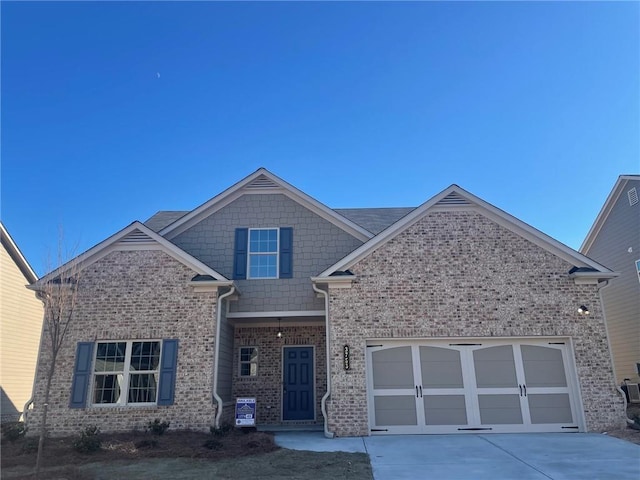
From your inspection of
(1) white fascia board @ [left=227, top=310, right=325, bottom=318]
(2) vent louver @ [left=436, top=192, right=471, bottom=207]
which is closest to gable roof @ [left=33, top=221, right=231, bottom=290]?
(1) white fascia board @ [left=227, top=310, right=325, bottom=318]

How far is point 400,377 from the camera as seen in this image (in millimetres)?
11273

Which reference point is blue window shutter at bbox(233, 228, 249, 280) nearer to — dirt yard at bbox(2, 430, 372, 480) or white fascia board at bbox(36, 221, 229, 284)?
white fascia board at bbox(36, 221, 229, 284)

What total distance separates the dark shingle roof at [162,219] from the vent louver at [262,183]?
354 centimetres

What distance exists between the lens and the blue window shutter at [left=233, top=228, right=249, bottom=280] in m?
13.6

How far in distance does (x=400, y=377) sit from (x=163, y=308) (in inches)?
254

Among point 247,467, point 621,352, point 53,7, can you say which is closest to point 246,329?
point 247,467

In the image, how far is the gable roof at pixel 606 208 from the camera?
16.7m

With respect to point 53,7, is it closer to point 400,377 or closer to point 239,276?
point 239,276

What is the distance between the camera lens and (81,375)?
11320 millimetres

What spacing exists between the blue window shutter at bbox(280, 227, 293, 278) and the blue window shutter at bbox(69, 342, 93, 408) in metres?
5.57

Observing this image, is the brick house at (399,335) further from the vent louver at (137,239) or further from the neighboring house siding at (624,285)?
the neighboring house siding at (624,285)

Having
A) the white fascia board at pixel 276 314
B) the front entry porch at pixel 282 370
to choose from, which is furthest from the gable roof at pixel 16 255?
the white fascia board at pixel 276 314

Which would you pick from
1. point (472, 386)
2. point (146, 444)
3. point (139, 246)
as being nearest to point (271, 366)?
point (146, 444)

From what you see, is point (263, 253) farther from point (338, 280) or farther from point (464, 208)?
point (464, 208)
